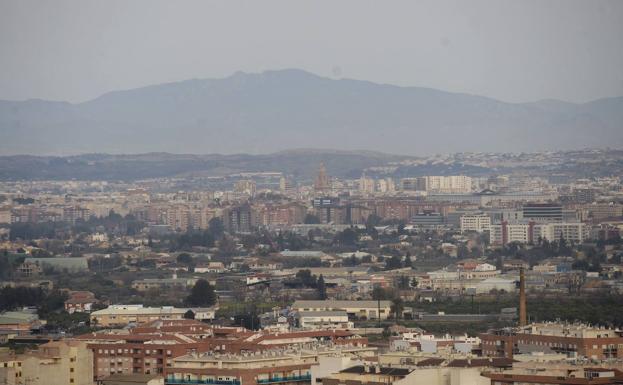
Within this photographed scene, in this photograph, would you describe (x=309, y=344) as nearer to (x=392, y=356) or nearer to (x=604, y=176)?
(x=392, y=356)

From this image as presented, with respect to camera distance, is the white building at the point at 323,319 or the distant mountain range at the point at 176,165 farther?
the distant mountain range at the point at 176,165

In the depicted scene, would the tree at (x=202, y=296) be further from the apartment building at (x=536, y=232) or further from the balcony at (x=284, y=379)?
the apartment building at (x=536, y=232)

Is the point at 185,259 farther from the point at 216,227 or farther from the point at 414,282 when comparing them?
the point at 216,227

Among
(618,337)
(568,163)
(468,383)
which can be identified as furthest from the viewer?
(568,163)

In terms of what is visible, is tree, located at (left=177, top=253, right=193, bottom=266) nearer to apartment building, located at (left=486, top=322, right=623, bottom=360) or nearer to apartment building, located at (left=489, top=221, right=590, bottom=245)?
apartment building, located at (left=489, top=221, right=590, bottom=245)

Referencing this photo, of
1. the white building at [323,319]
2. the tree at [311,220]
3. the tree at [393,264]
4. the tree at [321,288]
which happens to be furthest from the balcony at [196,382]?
the tree at [311,220]

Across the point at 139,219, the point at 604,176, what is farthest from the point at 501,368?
the point at 604,176
